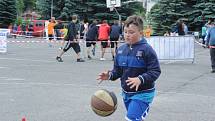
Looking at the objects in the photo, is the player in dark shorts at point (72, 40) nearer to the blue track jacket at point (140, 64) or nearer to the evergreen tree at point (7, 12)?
the blue track jacket at point (140, 64)

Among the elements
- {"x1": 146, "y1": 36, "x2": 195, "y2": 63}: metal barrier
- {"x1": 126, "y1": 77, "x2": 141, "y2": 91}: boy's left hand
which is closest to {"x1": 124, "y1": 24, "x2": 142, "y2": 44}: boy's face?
{"x1": 126, "y1": 77, "x2": 141, "y2": 91}: boy's left hand

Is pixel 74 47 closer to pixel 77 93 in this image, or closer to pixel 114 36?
pixel 114 36

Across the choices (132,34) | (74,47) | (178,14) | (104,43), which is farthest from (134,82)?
(178,14)

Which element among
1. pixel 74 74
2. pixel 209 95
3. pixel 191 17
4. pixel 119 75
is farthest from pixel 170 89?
pixel 191 17

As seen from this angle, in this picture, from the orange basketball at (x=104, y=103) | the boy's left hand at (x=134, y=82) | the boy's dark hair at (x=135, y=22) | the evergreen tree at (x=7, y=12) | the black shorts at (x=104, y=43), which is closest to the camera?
the boy's left hand at (x=134, y=82)

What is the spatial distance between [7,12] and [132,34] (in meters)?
52.8

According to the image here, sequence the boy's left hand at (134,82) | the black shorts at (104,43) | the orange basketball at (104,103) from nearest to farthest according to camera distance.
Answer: the boy's left hand at (134,82), the orange basketball at (104,103), the black shorts at (104,43)

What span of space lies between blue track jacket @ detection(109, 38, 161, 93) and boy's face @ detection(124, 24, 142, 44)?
75mm

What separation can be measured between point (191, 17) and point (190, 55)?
1130 inches

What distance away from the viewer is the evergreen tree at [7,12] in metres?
56.4

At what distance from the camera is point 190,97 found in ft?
35.4

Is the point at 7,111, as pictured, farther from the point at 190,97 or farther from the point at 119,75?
the point at 190,97

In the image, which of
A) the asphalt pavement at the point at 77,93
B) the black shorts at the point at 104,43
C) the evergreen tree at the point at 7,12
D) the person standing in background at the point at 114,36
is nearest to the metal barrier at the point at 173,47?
the person standing in background at the point at 114,36

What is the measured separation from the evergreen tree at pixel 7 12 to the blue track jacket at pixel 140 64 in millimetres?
51751
